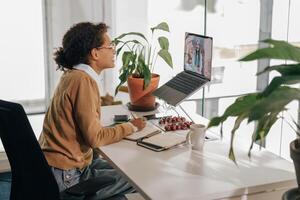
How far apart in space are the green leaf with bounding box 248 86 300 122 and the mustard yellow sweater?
98 centimetres

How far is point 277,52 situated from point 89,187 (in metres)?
0.91

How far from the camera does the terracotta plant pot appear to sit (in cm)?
273

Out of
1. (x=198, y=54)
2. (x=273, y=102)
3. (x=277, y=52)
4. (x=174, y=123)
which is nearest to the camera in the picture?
(x=273, y=102)

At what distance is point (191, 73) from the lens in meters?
2.70

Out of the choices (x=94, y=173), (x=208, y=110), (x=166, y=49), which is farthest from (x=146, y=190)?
(x=208, y=110)

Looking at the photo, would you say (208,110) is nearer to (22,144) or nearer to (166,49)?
(166,49)

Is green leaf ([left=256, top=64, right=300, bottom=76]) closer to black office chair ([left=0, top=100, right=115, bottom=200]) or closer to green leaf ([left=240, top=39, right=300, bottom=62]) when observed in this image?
green leaf ([left=240, top=39, right=300, bottom=62])

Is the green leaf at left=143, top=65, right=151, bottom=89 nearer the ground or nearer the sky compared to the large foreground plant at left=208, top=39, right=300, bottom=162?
nearer the ground

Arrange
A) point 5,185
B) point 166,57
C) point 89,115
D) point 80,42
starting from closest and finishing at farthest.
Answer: point 89,115, point 80,42, point 166,57, point 5,185

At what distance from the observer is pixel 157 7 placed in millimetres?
3752

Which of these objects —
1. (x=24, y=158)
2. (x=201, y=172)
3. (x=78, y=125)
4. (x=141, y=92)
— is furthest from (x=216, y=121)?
(x=141, y=92)

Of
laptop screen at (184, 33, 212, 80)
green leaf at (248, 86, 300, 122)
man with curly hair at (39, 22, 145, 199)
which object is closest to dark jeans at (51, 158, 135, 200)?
man with curly hair at (39, 22, 145, 199)

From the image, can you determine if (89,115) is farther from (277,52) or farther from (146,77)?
(277,52)

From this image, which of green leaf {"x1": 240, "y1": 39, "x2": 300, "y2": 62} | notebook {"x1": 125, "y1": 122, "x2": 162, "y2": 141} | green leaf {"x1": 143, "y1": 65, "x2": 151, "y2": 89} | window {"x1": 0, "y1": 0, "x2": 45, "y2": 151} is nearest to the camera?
green leaf {"x1": 240, "y1": 39, "x2": 300, "y2": 62}
